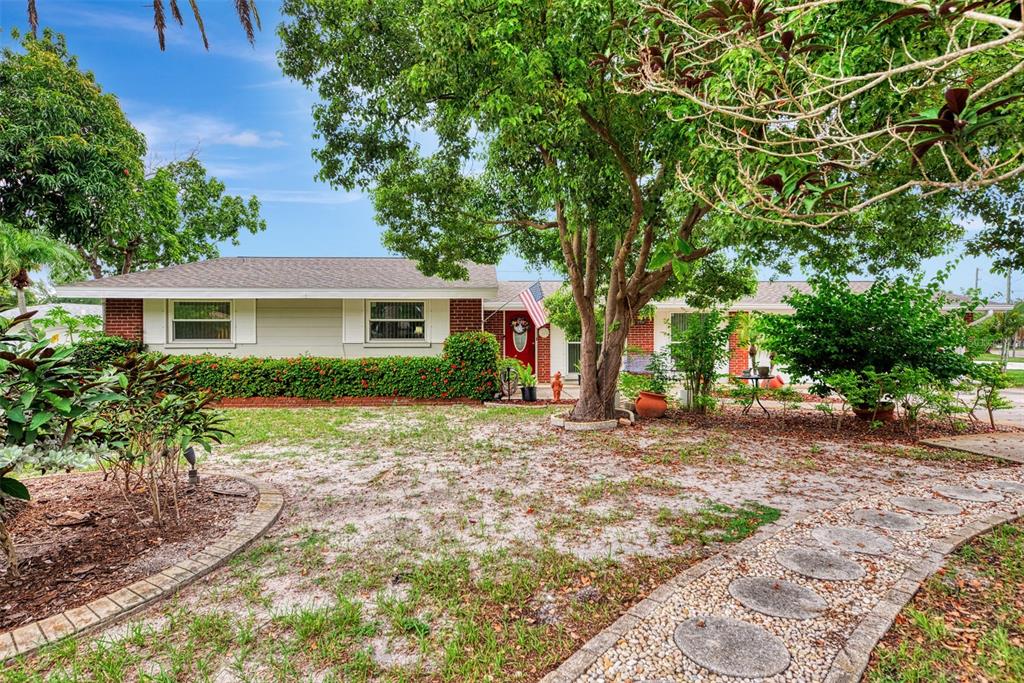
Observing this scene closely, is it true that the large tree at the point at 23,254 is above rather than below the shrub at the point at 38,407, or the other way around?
above

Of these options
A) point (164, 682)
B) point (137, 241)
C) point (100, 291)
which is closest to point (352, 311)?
point (100, 291)

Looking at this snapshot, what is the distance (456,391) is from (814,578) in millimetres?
8874

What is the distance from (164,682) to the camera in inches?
81.4

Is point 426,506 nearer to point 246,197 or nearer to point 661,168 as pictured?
point 661,168

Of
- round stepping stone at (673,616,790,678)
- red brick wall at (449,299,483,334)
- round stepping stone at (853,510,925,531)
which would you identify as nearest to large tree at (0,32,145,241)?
red brick wall at (449,299,483,334)

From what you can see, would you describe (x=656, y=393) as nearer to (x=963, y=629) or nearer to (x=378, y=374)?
(x=378, y=374)

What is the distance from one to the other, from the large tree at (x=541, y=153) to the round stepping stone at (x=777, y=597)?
1979 mm

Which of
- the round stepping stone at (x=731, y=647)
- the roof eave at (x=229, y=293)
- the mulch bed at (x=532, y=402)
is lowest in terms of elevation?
the round stepping stone at (x=731, y=647)

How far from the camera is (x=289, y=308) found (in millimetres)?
12516

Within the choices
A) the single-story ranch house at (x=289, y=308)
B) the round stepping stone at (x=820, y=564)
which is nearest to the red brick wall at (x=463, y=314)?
the single-story ranch house at (x=289, y=308)

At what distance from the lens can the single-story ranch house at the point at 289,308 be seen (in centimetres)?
1169

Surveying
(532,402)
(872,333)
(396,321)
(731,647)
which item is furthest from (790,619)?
(396,321)

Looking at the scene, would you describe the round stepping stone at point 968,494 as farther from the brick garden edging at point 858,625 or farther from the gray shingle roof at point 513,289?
the gray shingle roof at point 513,289

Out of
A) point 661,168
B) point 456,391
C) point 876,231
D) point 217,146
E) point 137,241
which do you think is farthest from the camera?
point 217,146
